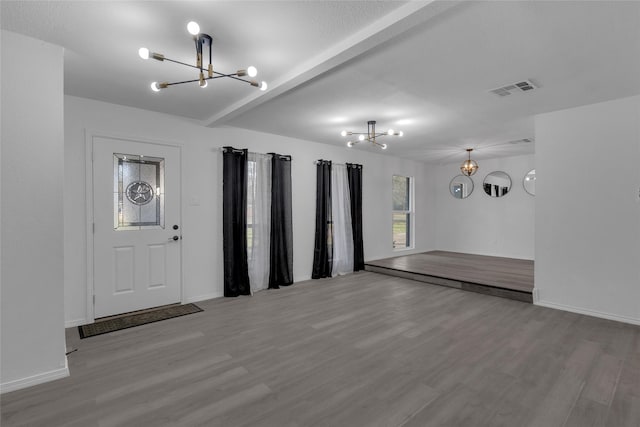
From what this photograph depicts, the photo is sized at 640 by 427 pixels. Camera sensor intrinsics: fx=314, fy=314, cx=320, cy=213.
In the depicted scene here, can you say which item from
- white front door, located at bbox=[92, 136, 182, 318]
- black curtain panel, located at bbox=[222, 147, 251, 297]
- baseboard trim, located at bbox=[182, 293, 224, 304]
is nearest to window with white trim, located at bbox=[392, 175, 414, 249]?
black curtain panel, located at bbox=[222, 147, 251, 297]

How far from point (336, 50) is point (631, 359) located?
3.55m

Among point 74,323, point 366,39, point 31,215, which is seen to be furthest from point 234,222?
point 366,39

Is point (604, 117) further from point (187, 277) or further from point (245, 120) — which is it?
point (187, 277)

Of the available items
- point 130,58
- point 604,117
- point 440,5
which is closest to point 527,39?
point 440,5

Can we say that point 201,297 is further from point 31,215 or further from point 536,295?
point 536,295

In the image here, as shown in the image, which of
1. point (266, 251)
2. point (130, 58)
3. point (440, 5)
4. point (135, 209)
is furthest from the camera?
point (266, 251)

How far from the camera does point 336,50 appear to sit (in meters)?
2.39

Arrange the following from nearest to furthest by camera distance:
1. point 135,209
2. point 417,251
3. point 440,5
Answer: point 440,5
point 135,209
point 417,251

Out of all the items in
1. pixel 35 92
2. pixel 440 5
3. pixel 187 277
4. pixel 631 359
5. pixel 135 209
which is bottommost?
pixel 631 359

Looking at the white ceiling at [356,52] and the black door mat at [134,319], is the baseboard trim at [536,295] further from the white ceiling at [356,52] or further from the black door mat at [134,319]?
the black door mat at [134,319]

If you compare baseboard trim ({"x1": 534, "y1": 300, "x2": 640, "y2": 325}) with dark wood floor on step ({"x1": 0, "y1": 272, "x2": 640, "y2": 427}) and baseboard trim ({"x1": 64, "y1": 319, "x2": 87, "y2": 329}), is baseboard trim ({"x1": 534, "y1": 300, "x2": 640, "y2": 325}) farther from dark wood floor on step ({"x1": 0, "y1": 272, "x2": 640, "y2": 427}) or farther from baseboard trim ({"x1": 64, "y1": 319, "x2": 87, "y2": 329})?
baseboard trim ({"x1": 64, "y1": 319, "x2": 87, "y2": 329})

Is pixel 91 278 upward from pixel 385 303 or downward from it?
upward

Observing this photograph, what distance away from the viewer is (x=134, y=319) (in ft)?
12.1

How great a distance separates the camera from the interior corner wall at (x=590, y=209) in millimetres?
3541
